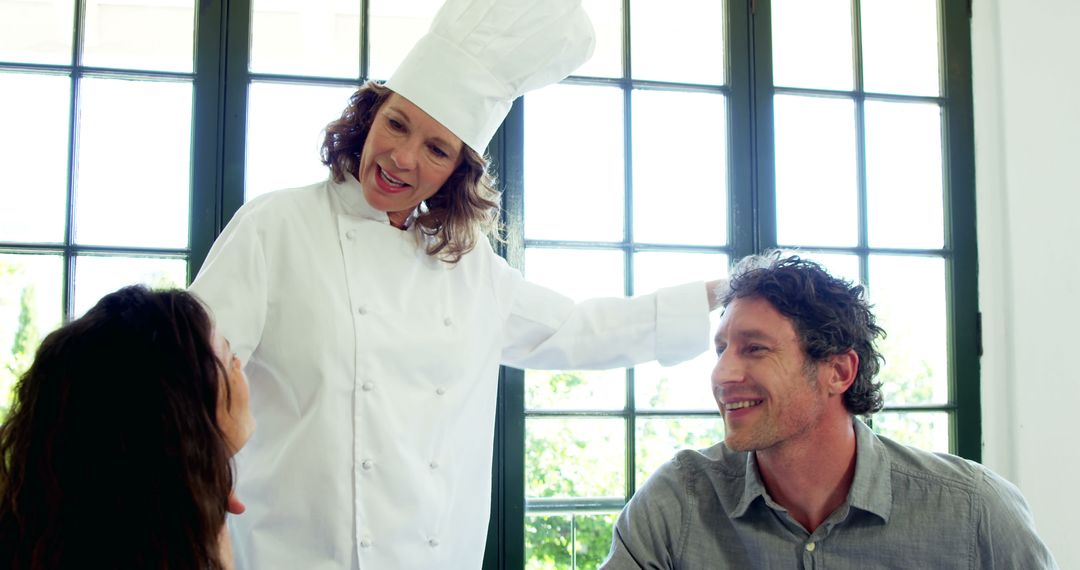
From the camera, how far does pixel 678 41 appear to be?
2447 millimetres

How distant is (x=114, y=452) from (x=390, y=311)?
75 cm

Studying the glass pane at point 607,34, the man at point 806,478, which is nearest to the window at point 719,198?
the glass pane at point 607,34

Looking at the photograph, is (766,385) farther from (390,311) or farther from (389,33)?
(389,33)

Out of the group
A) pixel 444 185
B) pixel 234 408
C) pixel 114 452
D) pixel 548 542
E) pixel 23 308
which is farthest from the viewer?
pixel 548 542

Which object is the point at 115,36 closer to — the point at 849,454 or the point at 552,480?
the point at 552,480

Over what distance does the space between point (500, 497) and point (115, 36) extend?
4.56 feet

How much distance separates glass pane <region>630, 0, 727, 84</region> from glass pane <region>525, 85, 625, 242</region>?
0.42 feet

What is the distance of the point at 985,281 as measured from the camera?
2.53 metres

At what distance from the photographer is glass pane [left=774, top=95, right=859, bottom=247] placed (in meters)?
2.49

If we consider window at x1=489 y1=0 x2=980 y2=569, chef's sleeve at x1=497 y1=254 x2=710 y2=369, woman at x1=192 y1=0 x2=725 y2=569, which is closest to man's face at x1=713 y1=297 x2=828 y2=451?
chef's sleeve at x1=497 y1=254 x2=710 y2=369

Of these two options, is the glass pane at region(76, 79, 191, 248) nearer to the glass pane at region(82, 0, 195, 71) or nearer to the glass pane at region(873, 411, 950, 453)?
the glass pane at region(82, 0, 195, 71)

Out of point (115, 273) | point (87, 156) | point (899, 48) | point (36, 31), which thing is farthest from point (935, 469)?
point (36, 31)

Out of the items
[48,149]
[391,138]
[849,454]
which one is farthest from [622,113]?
[48,149]

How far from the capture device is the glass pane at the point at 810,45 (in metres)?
2.51
